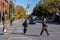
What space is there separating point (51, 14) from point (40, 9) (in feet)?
23.0

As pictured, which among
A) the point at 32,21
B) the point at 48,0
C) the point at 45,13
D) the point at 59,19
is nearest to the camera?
the point at 32,21

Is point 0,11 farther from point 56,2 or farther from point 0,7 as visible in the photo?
point 56,2

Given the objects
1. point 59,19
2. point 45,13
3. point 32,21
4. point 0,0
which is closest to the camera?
point 32,21

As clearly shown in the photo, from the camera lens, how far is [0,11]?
8450 cm

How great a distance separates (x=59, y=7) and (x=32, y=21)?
2880 centimetres

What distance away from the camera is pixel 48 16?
131125mm

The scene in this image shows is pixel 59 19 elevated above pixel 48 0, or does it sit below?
below

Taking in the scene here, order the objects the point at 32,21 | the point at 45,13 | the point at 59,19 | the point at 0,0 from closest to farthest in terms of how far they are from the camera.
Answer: the point at 32,21 → the point at 0,0 → the point at 59,19 → the point at 45,13

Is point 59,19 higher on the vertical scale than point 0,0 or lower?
lower

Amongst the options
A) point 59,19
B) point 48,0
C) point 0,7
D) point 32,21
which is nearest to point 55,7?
point 59,19

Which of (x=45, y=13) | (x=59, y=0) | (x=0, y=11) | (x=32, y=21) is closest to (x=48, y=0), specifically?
(x=59, y=0)

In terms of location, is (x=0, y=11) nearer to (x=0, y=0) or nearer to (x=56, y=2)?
(x=0, y=0)

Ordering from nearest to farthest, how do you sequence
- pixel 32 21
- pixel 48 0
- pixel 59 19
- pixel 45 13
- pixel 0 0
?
pixel 32 21 → pixel 0 0 → pixel 48 0 → pixel 59 19 → pixel 45 13

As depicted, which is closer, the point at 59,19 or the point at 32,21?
the point at 32,21
